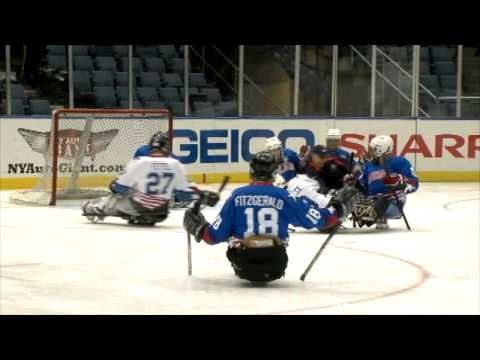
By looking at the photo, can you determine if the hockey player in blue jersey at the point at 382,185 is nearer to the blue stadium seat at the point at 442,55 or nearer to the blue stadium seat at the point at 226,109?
the blue stadium seat at the point at 226,109

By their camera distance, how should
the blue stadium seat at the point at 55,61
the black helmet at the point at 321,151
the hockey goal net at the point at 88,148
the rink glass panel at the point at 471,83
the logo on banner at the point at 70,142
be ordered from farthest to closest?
the rink glass panel at the point at 471,83 < the blue stadium seat at the point at 55,61 < the logo on banner at the point at 70,142 < the hockey goal net at the point at 88,148 < the black helmet at the point at 321,151

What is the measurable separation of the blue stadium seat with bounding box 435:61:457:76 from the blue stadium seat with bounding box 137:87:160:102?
17.8ft

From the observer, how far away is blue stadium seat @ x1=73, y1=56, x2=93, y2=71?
15.4m

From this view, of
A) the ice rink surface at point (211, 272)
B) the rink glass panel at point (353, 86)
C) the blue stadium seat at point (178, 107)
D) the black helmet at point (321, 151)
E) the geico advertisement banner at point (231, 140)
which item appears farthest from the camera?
the rink glass panel at point (353, 86)

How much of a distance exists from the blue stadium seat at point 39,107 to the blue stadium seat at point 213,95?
2.88 meters

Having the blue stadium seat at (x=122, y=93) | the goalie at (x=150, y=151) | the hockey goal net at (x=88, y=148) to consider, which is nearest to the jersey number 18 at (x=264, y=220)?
the goalie at (x=150, y=151)

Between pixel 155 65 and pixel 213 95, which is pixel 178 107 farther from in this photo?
pixel 155 65

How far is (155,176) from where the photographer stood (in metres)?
9.57

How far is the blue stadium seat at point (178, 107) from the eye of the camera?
1619 centimetres

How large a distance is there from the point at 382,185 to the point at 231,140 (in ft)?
20.3

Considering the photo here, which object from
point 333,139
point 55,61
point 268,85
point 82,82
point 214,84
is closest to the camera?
point 333,139

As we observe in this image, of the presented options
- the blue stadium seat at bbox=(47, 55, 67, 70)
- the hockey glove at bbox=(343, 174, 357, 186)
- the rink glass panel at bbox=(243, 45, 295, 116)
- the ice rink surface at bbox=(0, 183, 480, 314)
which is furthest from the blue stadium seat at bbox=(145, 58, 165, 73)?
the hockey glove at bbox=(343, 174, 357, 186)

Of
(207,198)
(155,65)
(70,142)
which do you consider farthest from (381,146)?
(155,65)
